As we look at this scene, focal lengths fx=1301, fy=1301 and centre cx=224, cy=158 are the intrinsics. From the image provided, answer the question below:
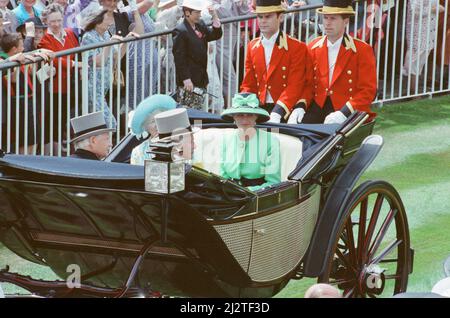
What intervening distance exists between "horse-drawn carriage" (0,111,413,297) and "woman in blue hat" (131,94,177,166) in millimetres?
281

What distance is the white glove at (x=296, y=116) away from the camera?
8.90 m

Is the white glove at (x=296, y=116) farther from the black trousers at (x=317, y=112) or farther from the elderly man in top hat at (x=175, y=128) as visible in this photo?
the elderly man in top hat at (x=175, y=128)

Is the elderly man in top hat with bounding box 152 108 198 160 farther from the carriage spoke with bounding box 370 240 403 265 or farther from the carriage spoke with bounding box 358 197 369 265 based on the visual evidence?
the carriage spoke with bounding box 370 240 403 265

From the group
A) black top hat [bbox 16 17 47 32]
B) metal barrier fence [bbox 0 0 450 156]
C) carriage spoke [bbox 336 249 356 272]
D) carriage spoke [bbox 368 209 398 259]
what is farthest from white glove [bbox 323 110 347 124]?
black top hat [bbox 16 17 47 32]

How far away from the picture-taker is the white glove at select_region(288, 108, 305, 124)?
29.2ft

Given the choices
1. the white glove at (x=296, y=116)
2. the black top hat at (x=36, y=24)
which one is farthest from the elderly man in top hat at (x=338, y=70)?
the black top hat at (x=36, y=24)

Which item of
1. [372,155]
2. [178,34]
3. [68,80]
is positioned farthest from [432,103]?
[372,155]

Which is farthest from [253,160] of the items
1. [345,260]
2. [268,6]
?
[268,6]

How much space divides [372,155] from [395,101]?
6.79 meters

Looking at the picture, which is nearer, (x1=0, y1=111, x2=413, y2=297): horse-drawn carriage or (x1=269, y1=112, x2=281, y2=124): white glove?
(x1=0, y1=111, x2=413, y2=297): horse-drawn carriage

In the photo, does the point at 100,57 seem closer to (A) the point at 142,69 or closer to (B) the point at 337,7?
(A) the point at 142,69

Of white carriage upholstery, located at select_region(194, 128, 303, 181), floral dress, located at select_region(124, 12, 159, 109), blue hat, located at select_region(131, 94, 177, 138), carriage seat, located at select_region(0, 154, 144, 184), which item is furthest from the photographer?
floral dress, located at select_region(124, 12, 159, 109)

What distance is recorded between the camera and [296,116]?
8930 millimetres

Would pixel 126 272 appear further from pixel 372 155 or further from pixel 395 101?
pixel 395 101
